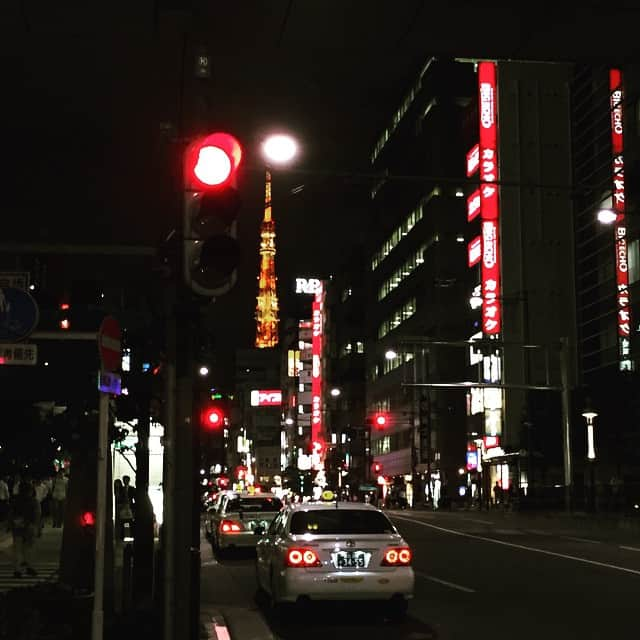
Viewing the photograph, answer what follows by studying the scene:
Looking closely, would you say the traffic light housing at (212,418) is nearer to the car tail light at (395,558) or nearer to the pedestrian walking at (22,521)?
the car tail light at (395,558)

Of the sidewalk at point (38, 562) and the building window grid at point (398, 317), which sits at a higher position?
the building window grid at point (398, 317)

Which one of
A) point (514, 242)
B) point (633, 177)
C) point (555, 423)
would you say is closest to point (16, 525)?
point (555, 423)

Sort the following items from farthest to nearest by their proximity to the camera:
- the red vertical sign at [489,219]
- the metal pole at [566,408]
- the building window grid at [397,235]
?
the building window grid at [397,235] < the red vertical sign at [489,219] < the metal pole at [566,408]

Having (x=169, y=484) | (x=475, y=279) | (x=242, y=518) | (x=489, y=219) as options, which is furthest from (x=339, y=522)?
(x=475, y=279)

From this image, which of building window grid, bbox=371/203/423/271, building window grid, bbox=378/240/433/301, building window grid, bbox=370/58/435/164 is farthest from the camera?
building window grid, bbox=370/58/435/164

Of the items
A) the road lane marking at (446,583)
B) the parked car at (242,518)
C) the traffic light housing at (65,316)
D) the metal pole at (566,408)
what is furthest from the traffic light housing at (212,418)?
the metal pole at (566,408)

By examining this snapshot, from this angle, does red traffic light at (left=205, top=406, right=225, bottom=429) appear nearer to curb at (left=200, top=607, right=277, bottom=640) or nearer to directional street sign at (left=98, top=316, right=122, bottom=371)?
curb at (left=200, top=607, right=277, bottom=640)

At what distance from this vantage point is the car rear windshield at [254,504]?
26.9 meters

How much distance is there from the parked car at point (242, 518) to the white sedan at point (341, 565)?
392 inches

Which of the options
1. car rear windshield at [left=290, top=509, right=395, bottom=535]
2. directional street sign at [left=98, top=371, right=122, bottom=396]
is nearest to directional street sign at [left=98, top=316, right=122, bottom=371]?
directional street sign at [left=98, top=371, right=122, bottom=396]

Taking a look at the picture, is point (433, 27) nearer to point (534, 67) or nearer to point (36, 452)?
point (36, 452)

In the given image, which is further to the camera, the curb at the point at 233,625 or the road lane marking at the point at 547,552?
the road lane marking at the point at 547,552

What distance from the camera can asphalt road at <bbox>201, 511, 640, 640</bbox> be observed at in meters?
13.3

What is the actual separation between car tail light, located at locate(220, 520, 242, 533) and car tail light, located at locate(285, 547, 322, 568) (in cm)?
1177
